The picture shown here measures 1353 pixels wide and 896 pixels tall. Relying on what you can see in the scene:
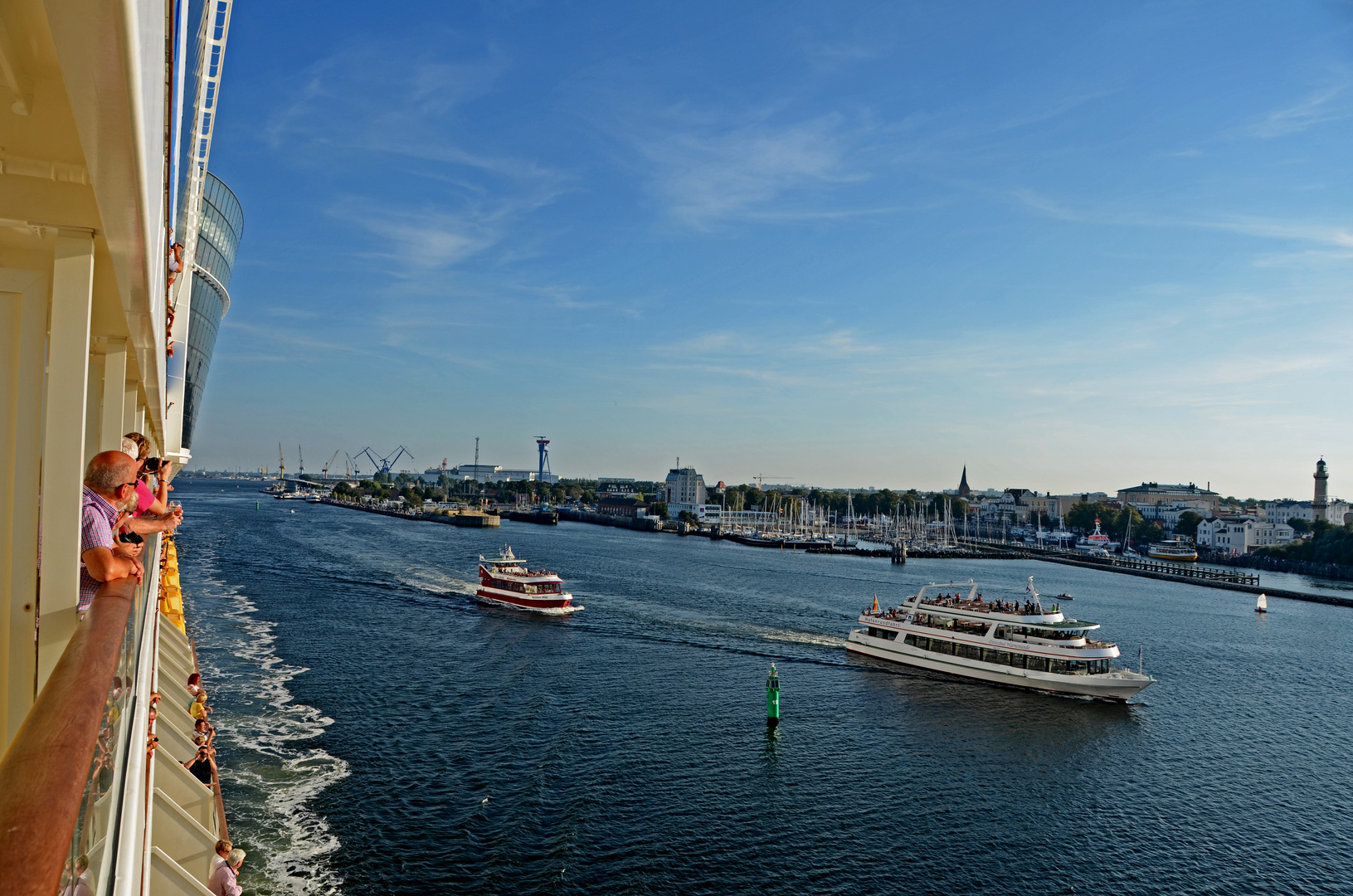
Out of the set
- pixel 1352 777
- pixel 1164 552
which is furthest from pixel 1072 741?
pixel 1164 552

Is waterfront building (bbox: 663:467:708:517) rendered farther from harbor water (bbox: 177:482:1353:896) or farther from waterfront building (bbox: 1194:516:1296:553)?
harbor water (bbox: 177:482:1353:896)

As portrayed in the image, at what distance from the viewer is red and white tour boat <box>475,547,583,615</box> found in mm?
28141

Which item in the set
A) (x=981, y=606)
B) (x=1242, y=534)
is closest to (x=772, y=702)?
(x=981, y=606)

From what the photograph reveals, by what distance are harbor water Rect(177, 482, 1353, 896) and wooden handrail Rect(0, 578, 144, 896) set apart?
32.8 feet

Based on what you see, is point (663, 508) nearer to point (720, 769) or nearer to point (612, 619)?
point (612, 619)

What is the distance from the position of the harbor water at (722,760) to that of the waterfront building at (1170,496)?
3866 inches

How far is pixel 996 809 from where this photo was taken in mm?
13211

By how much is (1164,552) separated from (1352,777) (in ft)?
212

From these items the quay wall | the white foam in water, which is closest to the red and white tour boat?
the white foam in water

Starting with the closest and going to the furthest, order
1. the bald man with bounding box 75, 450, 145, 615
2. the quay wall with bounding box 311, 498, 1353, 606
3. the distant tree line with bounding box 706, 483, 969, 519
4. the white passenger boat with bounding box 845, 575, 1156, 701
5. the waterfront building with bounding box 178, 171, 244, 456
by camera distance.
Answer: the bald man with bounding box 75, 450, 145, 615 → the white passenger boat with bounding box 845, 575, 1156, 701 → the waterfront building with bounding box 178, 171, 244, 456 → the quay wall with bounding box 311, 498, 1353, 606 → the distant tree line with bounding box 706, 483, 969, 519

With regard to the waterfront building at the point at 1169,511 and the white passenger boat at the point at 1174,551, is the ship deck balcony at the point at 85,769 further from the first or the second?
the waterfront building at the point at 1169,511

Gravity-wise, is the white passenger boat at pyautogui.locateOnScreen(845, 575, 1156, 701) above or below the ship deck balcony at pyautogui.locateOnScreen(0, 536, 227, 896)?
below

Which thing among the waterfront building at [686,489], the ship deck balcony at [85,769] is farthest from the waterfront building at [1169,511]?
the ship deck balcony at [85,769]

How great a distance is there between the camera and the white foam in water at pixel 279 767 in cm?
989
